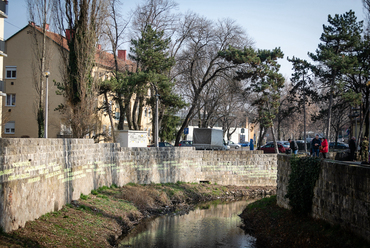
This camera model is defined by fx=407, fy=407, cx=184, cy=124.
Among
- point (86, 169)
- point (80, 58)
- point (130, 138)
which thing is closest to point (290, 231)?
point (86, 169)

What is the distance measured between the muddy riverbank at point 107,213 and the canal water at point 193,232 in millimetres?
601

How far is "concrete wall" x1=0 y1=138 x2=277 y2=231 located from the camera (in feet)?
31.0

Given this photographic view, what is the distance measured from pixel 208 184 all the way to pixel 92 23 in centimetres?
1300

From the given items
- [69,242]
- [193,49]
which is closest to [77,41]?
[69,242]

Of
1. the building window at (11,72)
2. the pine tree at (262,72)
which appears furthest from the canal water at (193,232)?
the building window at (11,72)

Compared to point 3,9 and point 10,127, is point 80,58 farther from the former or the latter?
point 10,127

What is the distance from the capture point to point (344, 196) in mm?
9914

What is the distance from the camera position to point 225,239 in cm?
1477

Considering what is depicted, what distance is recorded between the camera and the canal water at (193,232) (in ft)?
45.3

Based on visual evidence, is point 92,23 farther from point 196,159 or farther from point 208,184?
point 208,184

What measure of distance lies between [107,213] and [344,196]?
8.55 metres

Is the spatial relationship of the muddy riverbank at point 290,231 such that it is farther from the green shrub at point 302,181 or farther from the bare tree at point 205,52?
the bare tree at point 205,52

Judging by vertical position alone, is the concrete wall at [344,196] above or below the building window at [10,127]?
below

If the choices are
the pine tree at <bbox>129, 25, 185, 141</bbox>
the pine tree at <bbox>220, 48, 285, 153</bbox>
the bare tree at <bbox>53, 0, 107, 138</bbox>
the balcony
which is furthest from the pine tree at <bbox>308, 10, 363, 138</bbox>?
the balcony
